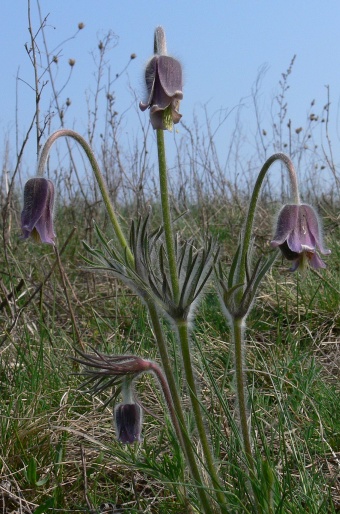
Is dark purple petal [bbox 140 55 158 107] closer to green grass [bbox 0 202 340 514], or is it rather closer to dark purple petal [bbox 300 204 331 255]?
dark purple petal [bbox 300 204 331 255]

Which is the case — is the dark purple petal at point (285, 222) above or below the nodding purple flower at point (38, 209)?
below

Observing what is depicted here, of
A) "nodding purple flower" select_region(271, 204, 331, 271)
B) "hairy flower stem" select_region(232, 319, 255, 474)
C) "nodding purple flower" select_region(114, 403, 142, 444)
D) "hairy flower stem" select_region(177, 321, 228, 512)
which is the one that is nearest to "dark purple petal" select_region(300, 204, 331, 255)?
"nodding purple flower" select_region(271, 204, 331, 271)

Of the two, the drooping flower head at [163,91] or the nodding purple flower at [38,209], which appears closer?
the drooping flower head at [163,91]

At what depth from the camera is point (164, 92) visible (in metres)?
1.36

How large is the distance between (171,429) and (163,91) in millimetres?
837

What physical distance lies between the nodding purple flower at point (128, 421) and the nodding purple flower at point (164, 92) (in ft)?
2.02

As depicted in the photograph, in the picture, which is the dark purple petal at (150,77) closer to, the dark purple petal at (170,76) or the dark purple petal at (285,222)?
the dark purple petal at (170,76)

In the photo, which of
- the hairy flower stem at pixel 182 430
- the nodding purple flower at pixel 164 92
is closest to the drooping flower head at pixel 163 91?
the nodding purple flower at pixel 164 92

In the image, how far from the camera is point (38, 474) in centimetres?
171

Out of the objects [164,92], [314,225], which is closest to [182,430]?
[314,225]

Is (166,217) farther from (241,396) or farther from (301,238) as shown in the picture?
(241,396)

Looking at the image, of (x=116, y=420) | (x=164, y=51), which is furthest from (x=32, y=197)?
(x=116, y=420)

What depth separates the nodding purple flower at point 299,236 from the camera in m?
1.41

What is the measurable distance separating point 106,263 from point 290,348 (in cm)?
101
